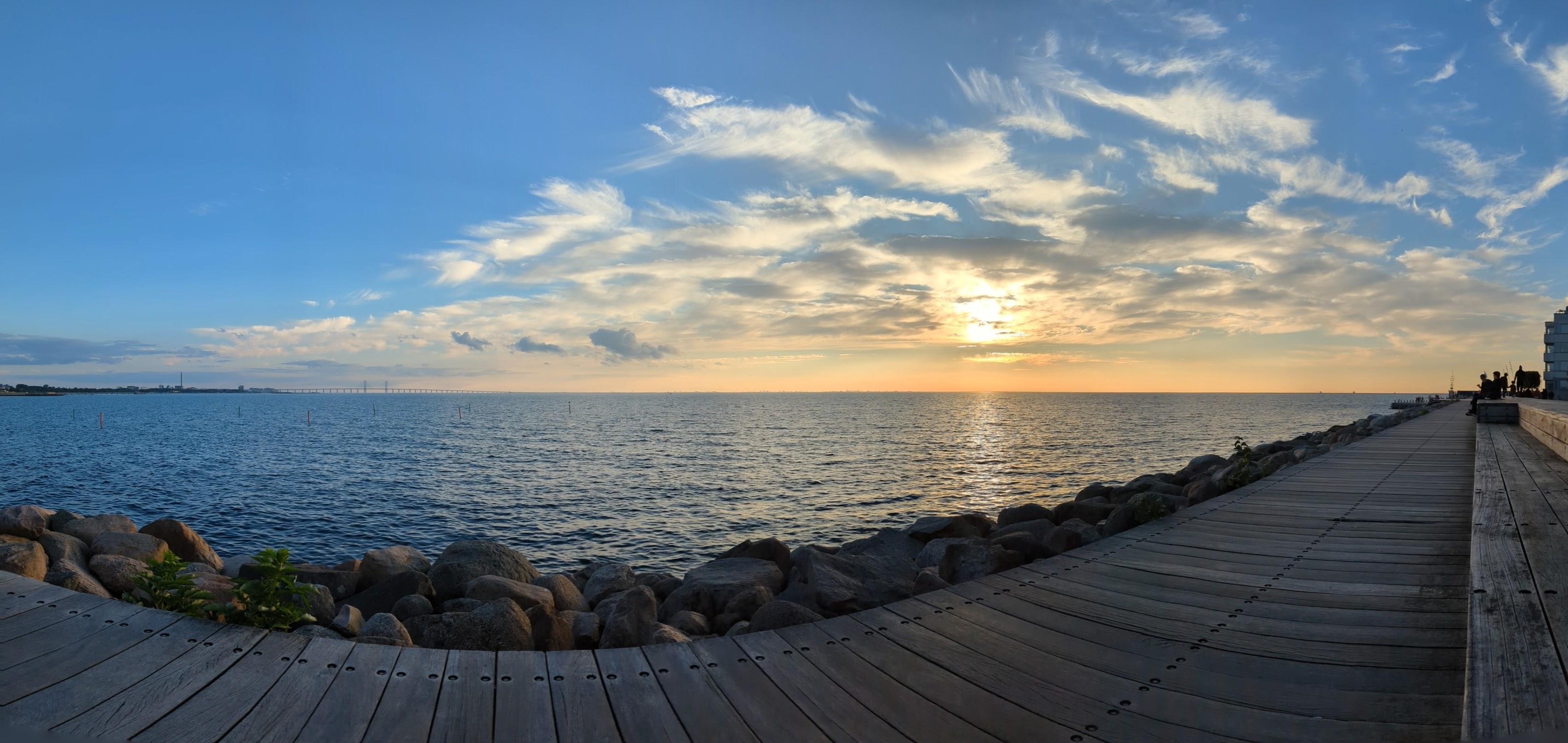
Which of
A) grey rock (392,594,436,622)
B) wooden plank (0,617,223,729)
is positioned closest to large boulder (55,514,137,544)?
grey rock (392,594,436,622)

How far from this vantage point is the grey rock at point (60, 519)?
36.8 feet

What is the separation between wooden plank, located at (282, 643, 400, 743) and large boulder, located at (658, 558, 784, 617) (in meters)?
4.39

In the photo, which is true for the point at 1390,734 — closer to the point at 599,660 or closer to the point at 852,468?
the point at 599,660

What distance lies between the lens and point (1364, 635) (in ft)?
12.9

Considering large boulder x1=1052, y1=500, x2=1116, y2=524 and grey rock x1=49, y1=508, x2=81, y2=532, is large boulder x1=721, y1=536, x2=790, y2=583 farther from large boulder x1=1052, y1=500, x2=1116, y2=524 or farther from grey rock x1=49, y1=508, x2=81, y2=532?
A: grey rock x1=49, y1=508, x2=81, y2=532

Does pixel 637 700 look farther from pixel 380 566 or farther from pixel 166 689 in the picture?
pixel 380 566

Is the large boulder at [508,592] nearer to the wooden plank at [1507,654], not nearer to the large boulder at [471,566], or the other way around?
the large boulder at [471,566]

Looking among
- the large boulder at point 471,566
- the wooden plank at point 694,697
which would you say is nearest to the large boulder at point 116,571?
the large boulder at point 471,566

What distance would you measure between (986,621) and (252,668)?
12.5 feet

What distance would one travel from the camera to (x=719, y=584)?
8.55 meters

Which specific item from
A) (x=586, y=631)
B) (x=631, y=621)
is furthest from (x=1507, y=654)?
(x=586, y=631)

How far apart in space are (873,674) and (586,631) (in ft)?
14.4

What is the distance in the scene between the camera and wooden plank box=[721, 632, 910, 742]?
3.02 metres

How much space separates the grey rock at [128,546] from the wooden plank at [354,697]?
26.1ft
